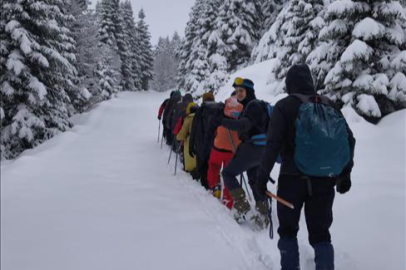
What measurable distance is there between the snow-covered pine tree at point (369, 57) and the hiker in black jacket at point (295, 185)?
19.7ft

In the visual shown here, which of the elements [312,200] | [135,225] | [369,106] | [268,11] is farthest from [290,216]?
[268,11]

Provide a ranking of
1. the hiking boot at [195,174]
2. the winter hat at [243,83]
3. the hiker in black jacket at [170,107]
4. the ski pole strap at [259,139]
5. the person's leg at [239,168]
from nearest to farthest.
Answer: the ski pole strap at [259,139] < the person's leg at [239,168] < the winter hat at [243,83] < the hiking boot at [195,174] < the hiker in black jacket at [170,107]

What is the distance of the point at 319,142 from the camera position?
116 inches

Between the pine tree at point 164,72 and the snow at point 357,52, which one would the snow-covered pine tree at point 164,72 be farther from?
the snow at point 357,52

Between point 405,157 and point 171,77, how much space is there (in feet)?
241

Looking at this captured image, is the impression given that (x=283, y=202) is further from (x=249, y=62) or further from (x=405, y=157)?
(x=249, y=62)

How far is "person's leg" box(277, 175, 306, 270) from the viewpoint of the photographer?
314cm

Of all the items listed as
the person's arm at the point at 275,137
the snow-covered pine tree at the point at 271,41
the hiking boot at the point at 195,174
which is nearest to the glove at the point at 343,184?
the person's arm at the point at 275,137

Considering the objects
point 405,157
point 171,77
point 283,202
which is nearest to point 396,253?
point 283,202

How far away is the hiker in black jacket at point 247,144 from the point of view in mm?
4621

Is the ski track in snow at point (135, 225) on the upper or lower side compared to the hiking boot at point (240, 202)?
lower

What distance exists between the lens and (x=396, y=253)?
12.8ft

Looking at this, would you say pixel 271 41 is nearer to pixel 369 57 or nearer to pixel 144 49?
pixel 369 57

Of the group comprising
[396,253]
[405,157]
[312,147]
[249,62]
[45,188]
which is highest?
[249,62]
